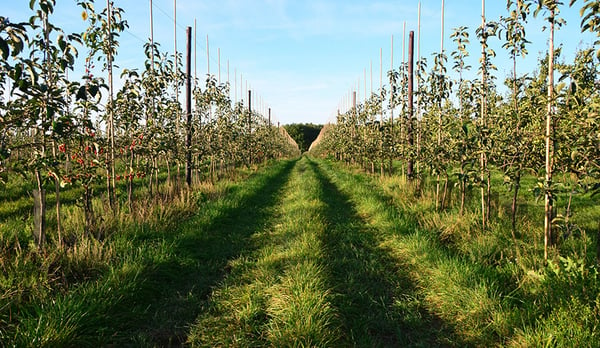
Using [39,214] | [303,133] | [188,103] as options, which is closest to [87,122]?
[39,214]

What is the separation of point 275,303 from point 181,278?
62.2 inches

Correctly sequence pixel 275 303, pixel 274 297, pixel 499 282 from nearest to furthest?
1. pixel 275 303
2. pixel 274 297
3. pixel 499 282

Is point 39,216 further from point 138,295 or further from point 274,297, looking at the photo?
point 274,297

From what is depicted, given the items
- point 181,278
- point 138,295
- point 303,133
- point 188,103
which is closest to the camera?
point 138,295

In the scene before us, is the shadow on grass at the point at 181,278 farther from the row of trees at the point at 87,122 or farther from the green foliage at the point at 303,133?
the green foliage at the point at 303,133

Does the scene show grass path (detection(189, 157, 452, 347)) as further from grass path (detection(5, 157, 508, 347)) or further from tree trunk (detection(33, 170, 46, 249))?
tree trunk (detection(33, 170, 46, 249))

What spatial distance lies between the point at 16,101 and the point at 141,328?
2.59 meters

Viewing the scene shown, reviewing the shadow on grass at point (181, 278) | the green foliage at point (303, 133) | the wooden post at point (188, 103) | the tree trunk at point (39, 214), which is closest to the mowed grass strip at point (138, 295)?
the shadow on grass at point (181, 278)

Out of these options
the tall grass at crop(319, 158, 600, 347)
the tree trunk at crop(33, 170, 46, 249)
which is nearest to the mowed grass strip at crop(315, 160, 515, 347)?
the tall grass at crop(319, 158, 600, 347)

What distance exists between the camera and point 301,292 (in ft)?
11.4

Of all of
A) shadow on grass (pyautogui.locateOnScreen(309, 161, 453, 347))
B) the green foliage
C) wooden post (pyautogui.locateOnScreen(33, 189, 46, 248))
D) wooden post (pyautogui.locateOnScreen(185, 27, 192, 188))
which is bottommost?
shadow on grass (pyautogui.locateOnScreen(309, 161, 453, 347))

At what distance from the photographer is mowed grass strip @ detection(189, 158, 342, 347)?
115 inches

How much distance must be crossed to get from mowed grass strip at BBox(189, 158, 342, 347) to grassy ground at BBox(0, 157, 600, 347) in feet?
0.05

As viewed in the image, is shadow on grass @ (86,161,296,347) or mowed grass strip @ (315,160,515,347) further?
shadow on grass @ (86,161,296,347)
